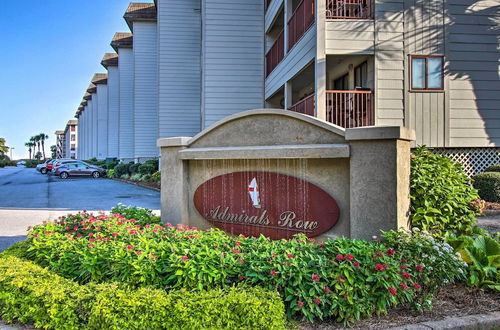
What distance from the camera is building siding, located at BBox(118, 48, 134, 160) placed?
3831cm

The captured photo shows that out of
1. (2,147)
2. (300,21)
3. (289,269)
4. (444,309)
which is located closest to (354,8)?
(300,21)

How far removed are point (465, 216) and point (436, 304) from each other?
5.98 feet

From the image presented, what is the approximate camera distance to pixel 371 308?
3.80m

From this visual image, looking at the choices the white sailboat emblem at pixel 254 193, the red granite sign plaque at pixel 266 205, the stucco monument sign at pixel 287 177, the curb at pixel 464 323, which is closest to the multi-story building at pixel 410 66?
the stucco monument sign at pixel 287 177

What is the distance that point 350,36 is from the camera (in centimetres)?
1217

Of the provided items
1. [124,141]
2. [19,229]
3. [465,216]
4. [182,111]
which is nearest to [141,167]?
[182,111]

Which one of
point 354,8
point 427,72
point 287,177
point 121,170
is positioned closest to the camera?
point 287,177

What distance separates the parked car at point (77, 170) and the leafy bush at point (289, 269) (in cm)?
3453

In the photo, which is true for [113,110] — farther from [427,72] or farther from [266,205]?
[266,205]

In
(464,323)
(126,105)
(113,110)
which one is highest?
(113,110)

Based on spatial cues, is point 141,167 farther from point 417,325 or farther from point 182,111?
point 417,325

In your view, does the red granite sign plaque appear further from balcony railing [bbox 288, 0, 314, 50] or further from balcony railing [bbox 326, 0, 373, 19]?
balcony railing [bbox 288, 0, 314, 50]

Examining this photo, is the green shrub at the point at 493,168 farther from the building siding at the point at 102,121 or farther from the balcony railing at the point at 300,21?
the building siding at the point at 102,121

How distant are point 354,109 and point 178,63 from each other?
15.0m
